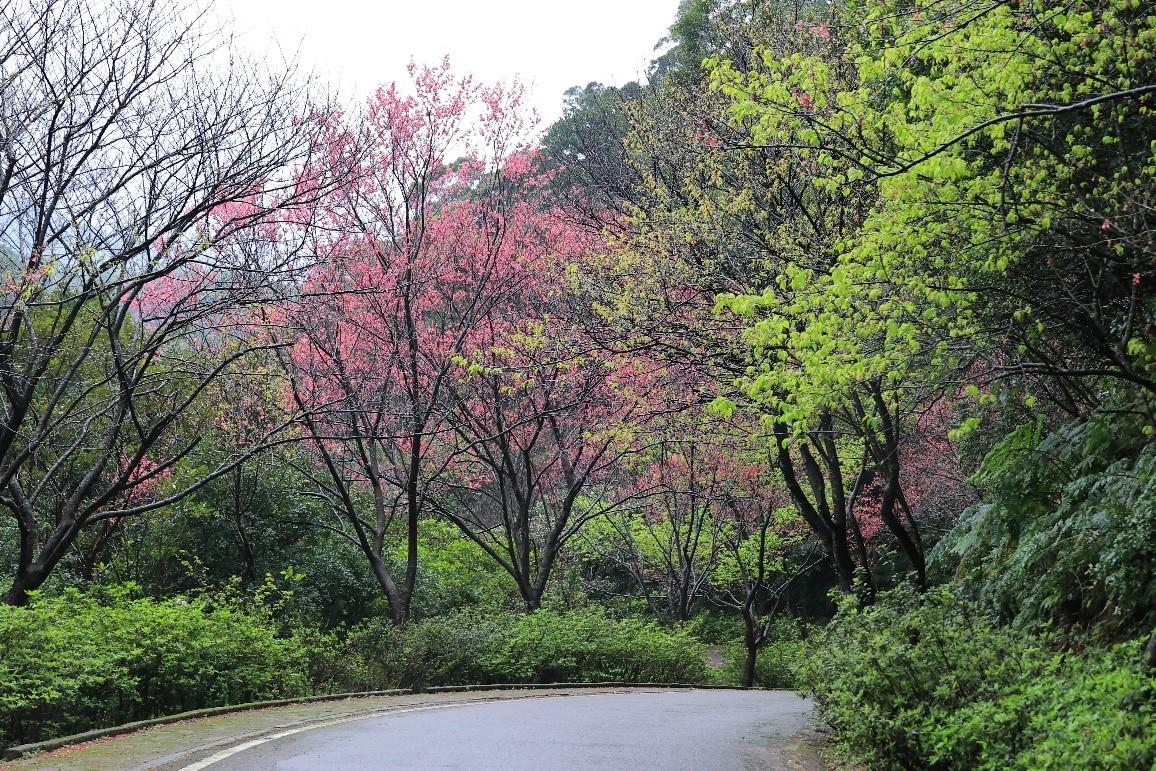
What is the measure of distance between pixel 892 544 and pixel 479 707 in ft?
75.2

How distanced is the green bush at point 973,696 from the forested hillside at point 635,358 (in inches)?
1.6

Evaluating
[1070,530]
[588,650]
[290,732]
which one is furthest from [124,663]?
[588,650]

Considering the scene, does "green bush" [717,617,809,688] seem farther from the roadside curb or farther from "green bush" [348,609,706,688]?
the roadside curb

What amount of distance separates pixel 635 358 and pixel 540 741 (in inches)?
304

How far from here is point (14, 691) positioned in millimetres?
8945

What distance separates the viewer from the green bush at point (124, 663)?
9.22 metres

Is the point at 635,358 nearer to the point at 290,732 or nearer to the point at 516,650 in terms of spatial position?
the point at 516,650

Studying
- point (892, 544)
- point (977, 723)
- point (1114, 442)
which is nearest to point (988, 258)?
point (1114, 442)

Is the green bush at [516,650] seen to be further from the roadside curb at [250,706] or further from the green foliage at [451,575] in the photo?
the green foliage at [451,575]

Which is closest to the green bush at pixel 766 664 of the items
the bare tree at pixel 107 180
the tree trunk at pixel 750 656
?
the tree trunk at pixel 750 656

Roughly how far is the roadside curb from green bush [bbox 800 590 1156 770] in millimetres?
6725

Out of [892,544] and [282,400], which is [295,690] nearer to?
[282,400]

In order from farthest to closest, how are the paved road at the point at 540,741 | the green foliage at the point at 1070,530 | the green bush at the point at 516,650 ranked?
the green bush at the point at 516,650
the paved road at the point at 540,741
the green foliage at the point at 1070,530

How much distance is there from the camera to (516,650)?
19.8 m
